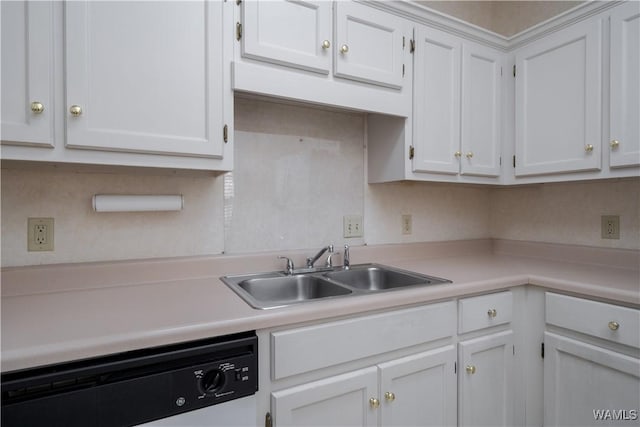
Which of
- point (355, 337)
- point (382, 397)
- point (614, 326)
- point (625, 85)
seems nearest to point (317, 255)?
point (355, 337)

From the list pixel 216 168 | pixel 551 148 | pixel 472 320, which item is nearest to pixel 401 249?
pixel 472 320

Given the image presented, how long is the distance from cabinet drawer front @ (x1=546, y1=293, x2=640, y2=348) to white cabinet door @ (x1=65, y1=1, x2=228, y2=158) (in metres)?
1.50

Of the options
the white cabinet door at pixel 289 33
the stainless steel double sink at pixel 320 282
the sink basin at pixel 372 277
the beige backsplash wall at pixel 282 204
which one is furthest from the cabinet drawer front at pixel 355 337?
the white cabinet door at pixel 289 33

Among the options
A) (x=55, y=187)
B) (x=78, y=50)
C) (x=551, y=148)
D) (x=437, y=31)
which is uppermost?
(x=437, y=31)

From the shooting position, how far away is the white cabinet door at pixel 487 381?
4.57 ft

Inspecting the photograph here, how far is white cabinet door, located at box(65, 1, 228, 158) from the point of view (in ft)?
3.30

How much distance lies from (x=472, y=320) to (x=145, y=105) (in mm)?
1448

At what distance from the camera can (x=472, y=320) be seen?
1.39m

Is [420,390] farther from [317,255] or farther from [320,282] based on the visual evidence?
[317,255]

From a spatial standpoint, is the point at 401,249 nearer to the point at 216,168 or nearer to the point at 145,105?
the point at 216,168

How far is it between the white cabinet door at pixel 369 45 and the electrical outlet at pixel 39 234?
4.10 ft

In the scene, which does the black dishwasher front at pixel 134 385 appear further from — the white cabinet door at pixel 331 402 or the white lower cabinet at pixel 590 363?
the white lower cabinet at pixel 590 363

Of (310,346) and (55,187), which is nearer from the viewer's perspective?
(310,346)

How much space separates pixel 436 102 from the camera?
67.5 inches
